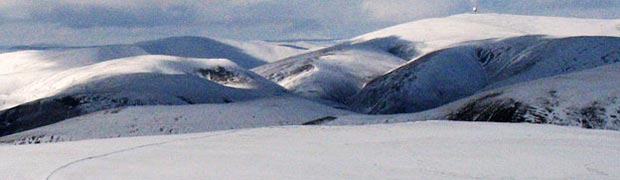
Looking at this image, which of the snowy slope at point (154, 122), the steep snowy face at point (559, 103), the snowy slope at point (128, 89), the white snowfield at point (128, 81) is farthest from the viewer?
the white snowfield at point (128, 81)

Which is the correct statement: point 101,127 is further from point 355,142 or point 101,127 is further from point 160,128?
point 355,142

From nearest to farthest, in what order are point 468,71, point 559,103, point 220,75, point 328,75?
point 559,103, point 468,71, point 220,75, point 328,75

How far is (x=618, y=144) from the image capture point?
22.0 m

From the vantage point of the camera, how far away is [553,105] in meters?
44.2

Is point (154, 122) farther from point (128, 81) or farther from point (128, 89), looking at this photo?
point (128, 81)

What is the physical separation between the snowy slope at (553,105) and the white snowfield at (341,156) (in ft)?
50.3

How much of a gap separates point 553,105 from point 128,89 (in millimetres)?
77014

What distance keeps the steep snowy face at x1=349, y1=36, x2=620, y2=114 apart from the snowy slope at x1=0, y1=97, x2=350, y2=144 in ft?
211

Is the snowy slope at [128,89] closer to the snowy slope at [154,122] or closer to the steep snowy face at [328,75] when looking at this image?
the steep snowy face at [328,75]

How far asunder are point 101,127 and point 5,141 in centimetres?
627

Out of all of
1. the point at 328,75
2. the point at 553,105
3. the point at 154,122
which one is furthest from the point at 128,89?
the point at 553,105

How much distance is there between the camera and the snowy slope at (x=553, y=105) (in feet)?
135

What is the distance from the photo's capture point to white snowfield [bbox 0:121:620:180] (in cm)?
1641

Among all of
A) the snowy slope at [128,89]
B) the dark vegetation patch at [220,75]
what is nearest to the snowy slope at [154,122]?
the snowy slope at [128,89]
